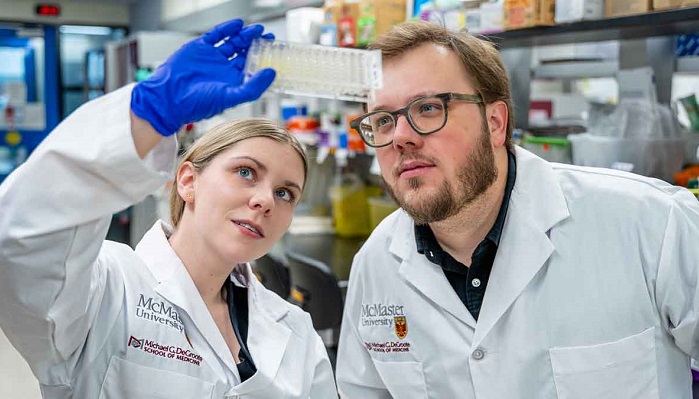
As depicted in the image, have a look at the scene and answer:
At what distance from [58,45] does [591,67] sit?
25.0ft

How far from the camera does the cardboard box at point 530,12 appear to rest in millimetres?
2312

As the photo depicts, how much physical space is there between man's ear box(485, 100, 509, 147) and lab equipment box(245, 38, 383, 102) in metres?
0.40

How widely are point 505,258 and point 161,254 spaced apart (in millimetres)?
764

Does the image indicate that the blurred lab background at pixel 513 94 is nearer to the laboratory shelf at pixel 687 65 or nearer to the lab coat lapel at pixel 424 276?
the laboratory shelf at pixel 687 65

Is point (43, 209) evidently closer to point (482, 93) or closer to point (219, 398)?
point (219, 398)

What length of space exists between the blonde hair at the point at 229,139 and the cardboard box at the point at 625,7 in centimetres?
105

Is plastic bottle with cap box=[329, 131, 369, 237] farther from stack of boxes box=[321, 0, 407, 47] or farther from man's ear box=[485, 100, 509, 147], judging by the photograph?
man's ear box=[485, 100, 509, 147]

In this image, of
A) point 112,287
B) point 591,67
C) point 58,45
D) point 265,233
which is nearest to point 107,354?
point 112,287

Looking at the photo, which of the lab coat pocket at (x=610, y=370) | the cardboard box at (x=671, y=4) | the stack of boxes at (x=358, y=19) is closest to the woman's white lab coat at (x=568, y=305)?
the lab coat pocket at (x=610, y=370)

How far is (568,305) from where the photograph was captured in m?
1.59

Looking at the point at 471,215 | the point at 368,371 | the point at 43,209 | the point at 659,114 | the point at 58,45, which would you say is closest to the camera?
the point at 43,209

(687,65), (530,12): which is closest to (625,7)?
(530,12)

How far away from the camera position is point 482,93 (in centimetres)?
164

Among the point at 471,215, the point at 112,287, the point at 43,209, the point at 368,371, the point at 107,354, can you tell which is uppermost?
the point at 43,209
